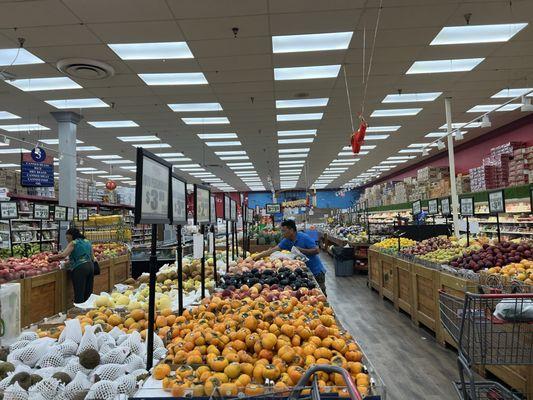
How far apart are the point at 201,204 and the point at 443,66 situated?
6037 millimetres

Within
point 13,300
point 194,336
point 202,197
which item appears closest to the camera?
point 194,336

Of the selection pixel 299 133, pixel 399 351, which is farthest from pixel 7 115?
pixel 399 351

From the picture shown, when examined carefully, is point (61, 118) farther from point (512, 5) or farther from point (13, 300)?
point (512, 5)

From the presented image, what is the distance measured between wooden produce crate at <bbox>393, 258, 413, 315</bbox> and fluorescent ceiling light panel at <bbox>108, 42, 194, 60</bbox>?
15.8 ft

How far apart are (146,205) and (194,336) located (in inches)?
28.2

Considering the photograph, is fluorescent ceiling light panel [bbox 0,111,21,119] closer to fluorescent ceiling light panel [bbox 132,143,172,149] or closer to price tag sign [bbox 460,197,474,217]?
fluorescent ceiling light panel [bbox 132,143,172,149]

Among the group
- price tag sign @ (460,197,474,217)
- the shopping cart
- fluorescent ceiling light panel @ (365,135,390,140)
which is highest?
fluorescent ceiling light panel @ (365,135,390,140)

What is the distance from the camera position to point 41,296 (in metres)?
5.91

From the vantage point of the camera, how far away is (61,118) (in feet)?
30.4

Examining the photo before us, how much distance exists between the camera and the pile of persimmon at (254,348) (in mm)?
1555

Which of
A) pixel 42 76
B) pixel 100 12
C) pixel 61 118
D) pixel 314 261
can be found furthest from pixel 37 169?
pixel 314 261

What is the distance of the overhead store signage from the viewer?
9.39 metres

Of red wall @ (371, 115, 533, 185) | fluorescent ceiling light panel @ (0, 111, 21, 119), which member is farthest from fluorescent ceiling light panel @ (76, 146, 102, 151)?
red wall @ (371, 115, 533, 185)

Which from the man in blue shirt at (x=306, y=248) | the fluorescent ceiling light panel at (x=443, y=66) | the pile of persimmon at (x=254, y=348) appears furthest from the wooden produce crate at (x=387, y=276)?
the pile of persimmon at (x=254, y=348)
